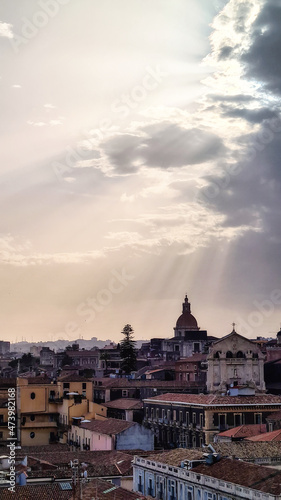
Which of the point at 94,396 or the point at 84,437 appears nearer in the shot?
the point at 84,437

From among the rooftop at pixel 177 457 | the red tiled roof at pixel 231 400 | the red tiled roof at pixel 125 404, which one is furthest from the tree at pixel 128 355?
the rooftop at pixel 177 457

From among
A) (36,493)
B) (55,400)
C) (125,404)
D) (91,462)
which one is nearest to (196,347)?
(125,404)

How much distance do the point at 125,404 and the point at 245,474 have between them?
173 ft

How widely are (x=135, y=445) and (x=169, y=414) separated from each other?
1042 cm

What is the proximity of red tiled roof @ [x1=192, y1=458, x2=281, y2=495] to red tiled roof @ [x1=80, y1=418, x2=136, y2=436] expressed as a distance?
2602 centimetres

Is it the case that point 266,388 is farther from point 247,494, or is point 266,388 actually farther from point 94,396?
point 247,494

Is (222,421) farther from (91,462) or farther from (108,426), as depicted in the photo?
(91,462)

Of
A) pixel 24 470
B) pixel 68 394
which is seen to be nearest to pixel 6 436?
pixel 68 394

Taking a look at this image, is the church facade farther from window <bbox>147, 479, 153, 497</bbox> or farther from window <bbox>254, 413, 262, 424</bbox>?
window <bbox>147, 479, 153, 497</bbox>

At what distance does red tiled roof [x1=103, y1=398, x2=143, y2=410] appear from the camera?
96637 mm

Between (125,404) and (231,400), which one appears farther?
(125,404)

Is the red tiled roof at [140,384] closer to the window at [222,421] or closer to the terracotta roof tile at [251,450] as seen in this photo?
the window at [222,421]

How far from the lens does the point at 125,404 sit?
99.7 m

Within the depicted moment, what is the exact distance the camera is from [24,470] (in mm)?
53969
